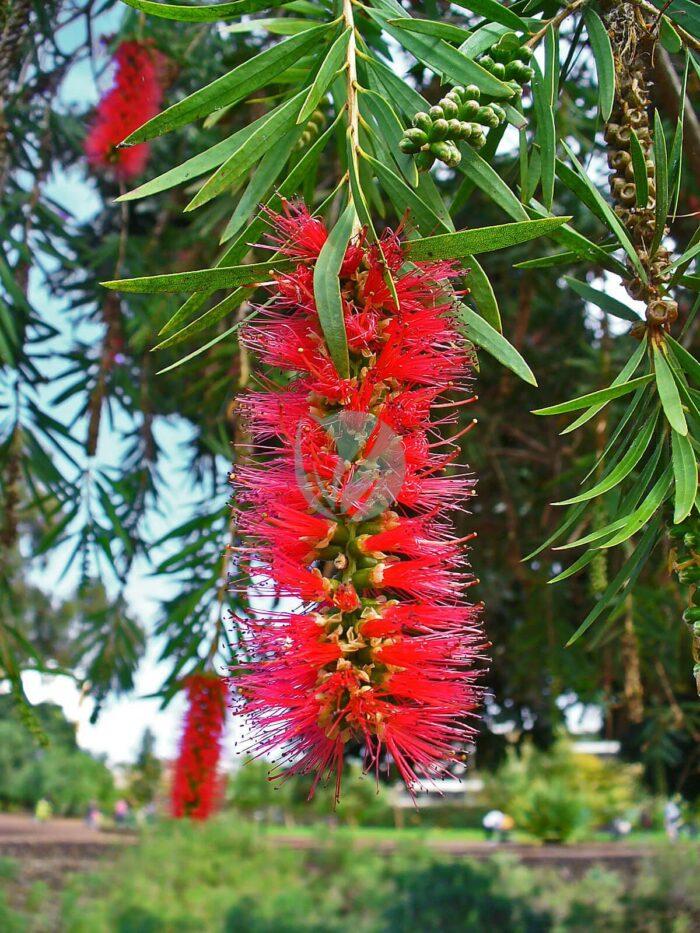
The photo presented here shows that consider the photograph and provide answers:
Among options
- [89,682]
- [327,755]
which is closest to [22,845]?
[89,682]

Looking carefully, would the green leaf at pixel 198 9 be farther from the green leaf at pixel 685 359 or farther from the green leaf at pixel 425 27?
the green leaf at pixel 685 359

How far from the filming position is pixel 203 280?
0.61m

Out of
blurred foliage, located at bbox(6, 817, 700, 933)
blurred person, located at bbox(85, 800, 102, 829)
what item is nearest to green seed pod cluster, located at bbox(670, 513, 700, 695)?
blurred foliage, located at bbox(6, 817, 700, 933)

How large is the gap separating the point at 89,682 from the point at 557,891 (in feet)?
25.8

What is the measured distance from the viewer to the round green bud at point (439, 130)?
0.64 meters

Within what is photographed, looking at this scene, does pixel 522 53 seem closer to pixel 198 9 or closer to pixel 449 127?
pixel 449 127

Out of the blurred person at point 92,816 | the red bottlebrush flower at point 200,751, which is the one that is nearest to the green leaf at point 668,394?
the red bottlebrush flower at point 200,751

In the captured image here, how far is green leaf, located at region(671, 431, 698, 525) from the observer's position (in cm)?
61

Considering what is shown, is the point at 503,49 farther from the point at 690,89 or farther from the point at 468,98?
the point at 690,89

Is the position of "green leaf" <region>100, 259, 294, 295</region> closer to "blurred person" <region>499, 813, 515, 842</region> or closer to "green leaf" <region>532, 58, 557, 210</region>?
"green leaf" <region>532, 58, 557, 210</region>

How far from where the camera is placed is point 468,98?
2.18 ft

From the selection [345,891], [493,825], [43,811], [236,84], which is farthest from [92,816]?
[236,84]

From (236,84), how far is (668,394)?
0.42 meters

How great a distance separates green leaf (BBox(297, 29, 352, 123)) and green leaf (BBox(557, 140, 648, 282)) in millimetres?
196
